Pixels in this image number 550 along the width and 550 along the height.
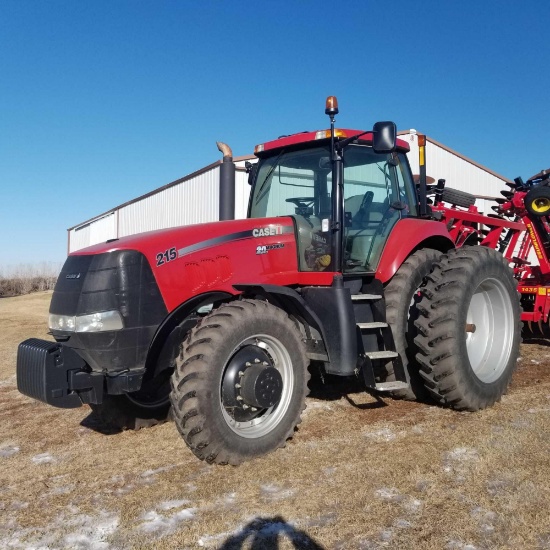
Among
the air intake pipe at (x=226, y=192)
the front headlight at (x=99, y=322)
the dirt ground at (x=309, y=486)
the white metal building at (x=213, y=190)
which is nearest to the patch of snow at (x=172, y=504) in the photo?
the dirt ground at (x=309, y=486)

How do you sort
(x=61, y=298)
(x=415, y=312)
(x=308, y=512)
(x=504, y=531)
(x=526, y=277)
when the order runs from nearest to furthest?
(x=504, y=531), (x=308, y=512), (x=61, y=298), (x=415, y=312), (x=526, y=277)

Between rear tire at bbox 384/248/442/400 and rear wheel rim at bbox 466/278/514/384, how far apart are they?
680mm

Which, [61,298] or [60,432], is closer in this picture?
[61,298]

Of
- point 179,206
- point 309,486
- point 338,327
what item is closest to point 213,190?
point 179,206

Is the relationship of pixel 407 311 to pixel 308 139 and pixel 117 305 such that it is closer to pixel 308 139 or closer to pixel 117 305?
pixel 308 139

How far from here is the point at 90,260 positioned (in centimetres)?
382

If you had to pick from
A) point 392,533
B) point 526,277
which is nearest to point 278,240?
point 392,533

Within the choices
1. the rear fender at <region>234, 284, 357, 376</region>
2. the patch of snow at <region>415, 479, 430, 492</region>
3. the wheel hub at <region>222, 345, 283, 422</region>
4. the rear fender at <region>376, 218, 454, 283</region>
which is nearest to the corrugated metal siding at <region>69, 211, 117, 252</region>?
the rear fender at <region>376, 218, 454, 283</region>

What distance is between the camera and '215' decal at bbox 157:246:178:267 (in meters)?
3.85

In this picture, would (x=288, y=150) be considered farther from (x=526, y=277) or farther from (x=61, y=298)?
(x=526, y=277)

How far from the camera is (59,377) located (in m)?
3.54

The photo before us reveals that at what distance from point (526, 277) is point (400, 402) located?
4.22m

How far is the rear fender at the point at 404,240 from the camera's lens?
4.85 metres

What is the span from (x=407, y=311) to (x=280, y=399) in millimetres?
1506
